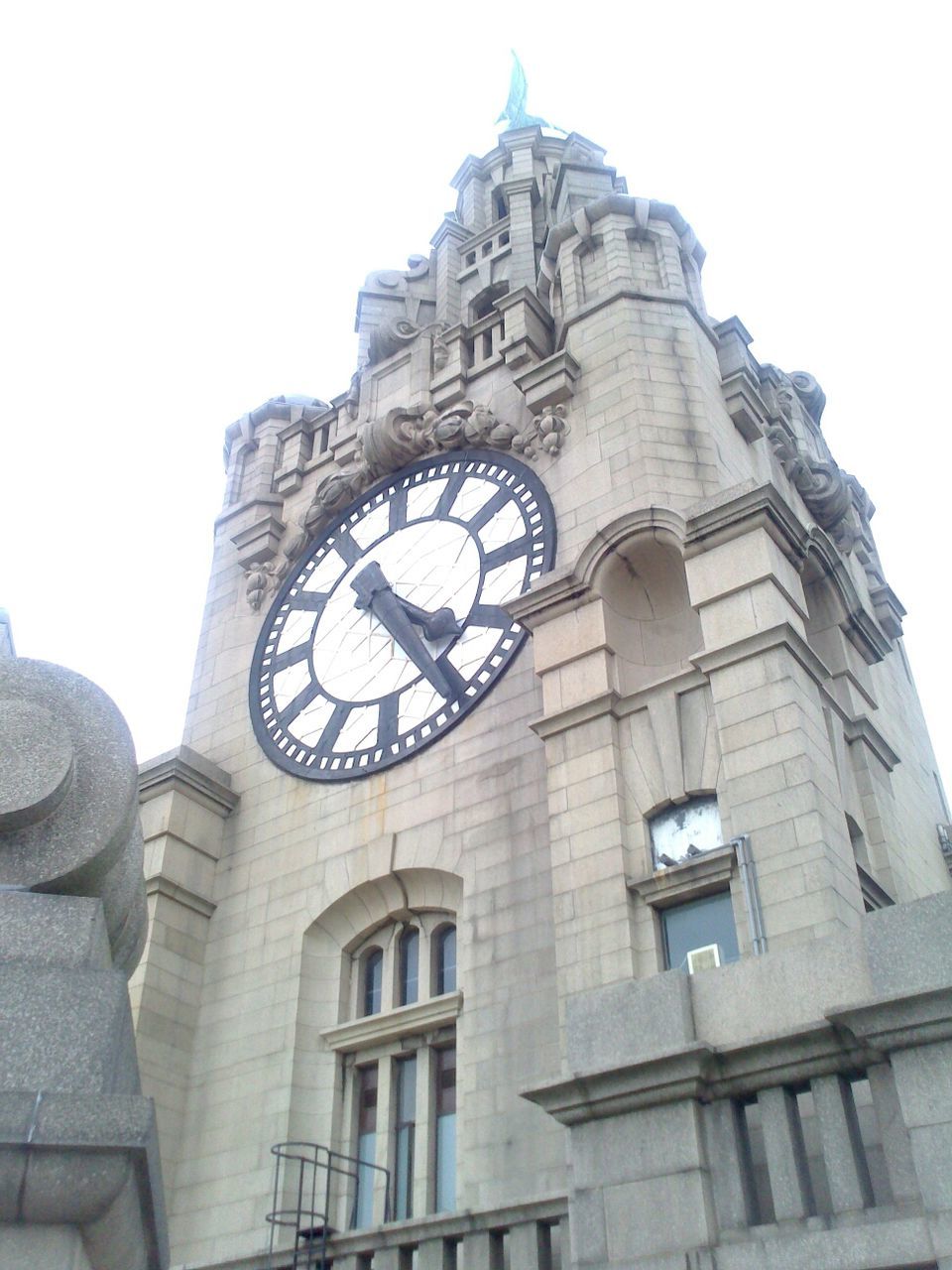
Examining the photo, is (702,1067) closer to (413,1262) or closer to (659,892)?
(659,892)

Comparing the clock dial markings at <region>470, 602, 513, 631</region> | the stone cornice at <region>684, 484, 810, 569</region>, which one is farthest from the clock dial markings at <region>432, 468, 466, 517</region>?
the stone cornice at <region>684, 484, 810, 569</region>

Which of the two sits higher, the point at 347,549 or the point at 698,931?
the point at 347,549

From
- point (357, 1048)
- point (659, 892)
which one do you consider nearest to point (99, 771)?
point (659, 892)

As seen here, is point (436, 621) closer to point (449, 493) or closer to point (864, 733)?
point (449, 493)

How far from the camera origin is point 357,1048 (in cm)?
1578

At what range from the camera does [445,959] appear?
52.4ft

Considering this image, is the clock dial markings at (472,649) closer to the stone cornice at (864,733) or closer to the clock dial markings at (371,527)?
the clock dial markings at (371,527)

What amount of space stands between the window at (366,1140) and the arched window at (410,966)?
905 mm

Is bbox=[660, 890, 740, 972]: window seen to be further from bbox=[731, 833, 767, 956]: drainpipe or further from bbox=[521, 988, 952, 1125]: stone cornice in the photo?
bbox=[521, 988, 952, 1125]: stone cornice

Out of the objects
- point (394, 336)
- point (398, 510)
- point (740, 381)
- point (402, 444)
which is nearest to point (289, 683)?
point (398, 510)

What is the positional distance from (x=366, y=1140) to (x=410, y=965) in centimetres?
215

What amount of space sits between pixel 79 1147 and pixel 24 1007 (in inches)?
29.7

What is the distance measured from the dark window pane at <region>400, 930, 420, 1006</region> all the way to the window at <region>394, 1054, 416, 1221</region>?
2.71 ft

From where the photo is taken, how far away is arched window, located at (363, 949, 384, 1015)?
16328 millimetres
